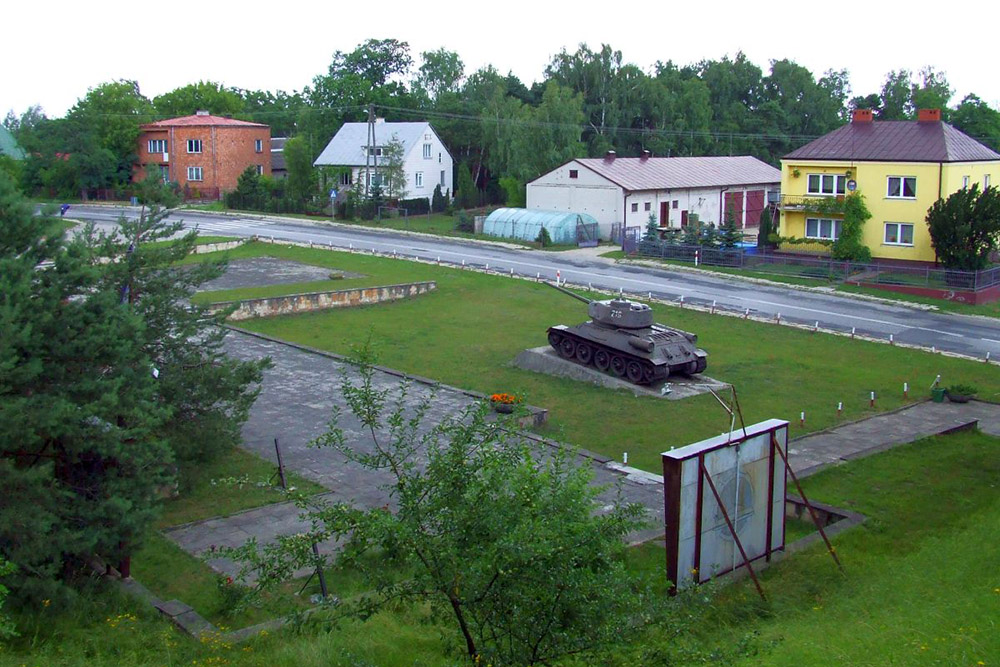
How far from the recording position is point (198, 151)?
7400 cm

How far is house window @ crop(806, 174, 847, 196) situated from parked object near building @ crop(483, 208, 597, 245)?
36.0 feet

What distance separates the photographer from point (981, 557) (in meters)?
13.3

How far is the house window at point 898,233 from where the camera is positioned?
44.7m

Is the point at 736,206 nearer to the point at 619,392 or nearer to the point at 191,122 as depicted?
the point at 619,392

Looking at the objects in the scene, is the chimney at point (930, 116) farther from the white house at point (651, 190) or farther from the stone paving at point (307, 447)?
the stone paving at point (307, 447)

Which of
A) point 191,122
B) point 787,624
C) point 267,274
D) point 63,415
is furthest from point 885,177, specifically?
point 191,122

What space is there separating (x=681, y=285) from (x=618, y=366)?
16.1 meters

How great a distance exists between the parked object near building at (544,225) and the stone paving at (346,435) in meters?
25.8

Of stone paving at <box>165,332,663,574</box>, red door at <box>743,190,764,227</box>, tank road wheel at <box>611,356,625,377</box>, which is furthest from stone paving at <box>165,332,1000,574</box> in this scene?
red door at <box>743,190,764,227</box>

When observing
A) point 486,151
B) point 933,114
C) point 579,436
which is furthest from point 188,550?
point 486,151

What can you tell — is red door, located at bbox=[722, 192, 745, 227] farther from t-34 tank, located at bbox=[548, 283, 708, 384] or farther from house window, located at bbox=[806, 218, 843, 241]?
t-34 tank, located at bbox=[548, 283, 708, 384]

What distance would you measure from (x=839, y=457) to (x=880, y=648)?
1017 centimetres

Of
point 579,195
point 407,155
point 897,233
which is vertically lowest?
point 897,233

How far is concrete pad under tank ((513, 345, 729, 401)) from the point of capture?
79.9 feet
